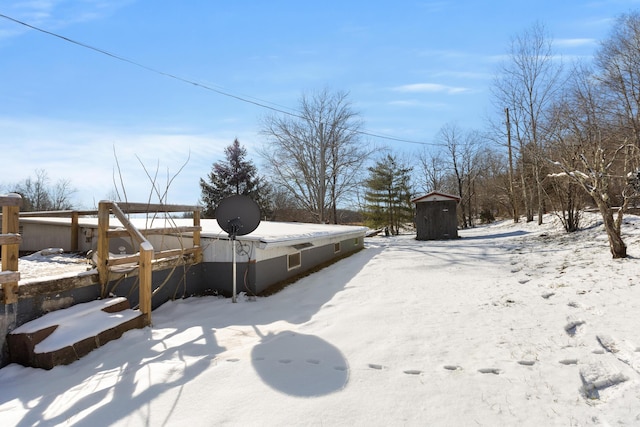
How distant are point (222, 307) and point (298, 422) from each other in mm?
3423

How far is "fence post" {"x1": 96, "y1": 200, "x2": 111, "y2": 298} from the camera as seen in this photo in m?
4.16

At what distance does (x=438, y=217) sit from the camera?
53.2ft

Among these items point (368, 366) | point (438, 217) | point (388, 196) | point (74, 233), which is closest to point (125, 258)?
point (368, 366)

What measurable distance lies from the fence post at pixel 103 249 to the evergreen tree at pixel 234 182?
24.6m

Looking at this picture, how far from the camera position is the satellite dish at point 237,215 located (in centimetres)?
546

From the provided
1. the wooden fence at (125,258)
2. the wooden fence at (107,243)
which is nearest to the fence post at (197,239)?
the wooden fence at (107,243)

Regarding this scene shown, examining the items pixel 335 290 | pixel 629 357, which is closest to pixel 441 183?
pixel 335 290

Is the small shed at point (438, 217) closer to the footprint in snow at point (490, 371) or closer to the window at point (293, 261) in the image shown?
the window at point (293, 261)

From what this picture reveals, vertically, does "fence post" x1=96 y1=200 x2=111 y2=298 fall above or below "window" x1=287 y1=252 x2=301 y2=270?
above

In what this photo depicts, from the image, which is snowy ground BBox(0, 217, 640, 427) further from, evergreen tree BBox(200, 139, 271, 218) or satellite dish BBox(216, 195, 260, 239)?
evergreen tree BBox(200, 139, 271, 218)

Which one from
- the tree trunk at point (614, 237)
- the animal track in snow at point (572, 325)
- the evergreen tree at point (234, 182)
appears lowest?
the animal track in snow at point (572, 325)

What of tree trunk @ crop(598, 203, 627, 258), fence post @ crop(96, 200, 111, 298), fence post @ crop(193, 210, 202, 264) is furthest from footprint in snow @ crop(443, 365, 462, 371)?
tree trunk @ crop(598, 203, 627, 258)

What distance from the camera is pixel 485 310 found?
4.52 m

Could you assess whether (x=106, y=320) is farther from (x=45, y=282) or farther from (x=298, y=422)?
(x=298, y=422)
